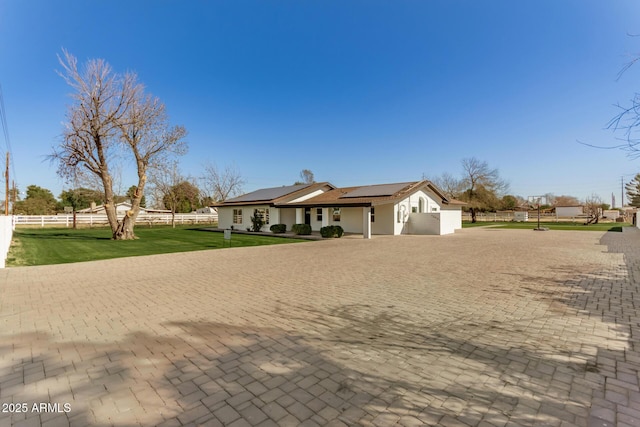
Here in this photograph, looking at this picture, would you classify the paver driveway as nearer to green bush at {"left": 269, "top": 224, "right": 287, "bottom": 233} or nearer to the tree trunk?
the tree trunk

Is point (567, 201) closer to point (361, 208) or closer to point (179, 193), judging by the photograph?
point (361, 208)

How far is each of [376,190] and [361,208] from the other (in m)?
2.06

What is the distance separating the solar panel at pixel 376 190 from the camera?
23266 mm

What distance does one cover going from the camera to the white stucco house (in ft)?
75.3

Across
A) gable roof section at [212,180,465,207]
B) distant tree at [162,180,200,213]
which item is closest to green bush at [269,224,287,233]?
gable roof section at [212,180,465,207]

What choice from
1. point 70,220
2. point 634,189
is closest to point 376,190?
point 70,220

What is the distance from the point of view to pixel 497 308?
558cm

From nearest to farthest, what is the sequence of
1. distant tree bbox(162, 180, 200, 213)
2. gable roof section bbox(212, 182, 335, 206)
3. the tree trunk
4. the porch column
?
the tree trunk → the porch column → gable roof section bbox(212, 182, 335, 206) → distant tree bbox(162, 180, 200, 213)

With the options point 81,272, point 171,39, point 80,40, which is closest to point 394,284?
point 81,272

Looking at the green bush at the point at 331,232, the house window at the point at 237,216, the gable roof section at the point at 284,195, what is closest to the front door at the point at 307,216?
the gable roof section at the point at 284,195

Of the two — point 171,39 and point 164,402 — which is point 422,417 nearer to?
point 164,402

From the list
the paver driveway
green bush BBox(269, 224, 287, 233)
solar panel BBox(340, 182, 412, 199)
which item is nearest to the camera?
the paver driveway

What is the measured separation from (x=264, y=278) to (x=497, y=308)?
18.5 feet

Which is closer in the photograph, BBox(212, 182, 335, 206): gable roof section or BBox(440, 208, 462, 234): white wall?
BBox(440, 208, 462, 234): white wall
